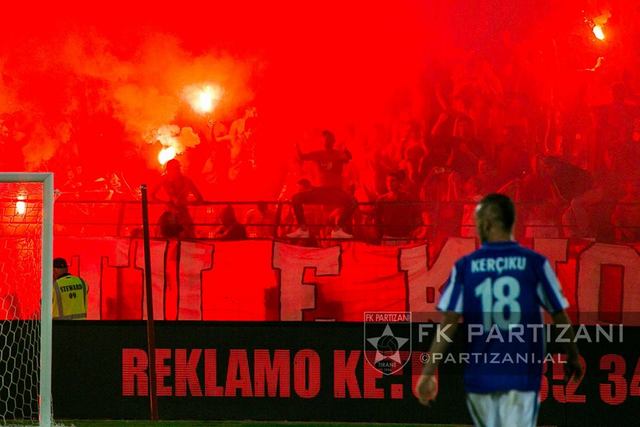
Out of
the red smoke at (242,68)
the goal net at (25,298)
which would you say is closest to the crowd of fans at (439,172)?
the red smoke at (242,68)

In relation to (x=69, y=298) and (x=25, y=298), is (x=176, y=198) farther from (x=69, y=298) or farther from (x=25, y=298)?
(x=69, y=298)

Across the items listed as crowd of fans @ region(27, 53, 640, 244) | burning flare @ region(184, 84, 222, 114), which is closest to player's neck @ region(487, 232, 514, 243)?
crowd of fans @ region(27, 53, 640, 244)

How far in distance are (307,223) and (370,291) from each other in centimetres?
97

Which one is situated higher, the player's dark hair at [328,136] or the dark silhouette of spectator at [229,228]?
the player's dark hair at [328,136]

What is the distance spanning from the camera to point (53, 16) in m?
12.9

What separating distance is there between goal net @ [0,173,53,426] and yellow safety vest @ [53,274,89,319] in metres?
0.22

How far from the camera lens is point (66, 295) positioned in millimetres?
10547

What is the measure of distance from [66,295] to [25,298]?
135cm

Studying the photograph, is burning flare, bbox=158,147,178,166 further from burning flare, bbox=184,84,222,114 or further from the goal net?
the goal net

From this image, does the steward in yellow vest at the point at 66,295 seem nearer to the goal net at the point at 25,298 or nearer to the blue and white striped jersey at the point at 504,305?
the goal net at the point at 25,298

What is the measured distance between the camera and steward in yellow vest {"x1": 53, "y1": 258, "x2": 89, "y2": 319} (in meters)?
10.5

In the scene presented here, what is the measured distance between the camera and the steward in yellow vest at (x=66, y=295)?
34.3 ft

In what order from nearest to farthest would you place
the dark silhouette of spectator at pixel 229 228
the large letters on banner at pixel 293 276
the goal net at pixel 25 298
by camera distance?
the goal net at pixel 25 298, the large letters on banner at pixel 293 276, the dark silhouette of spectator at pixel 229 228

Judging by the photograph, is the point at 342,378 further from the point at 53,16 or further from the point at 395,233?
the point at 53,16
